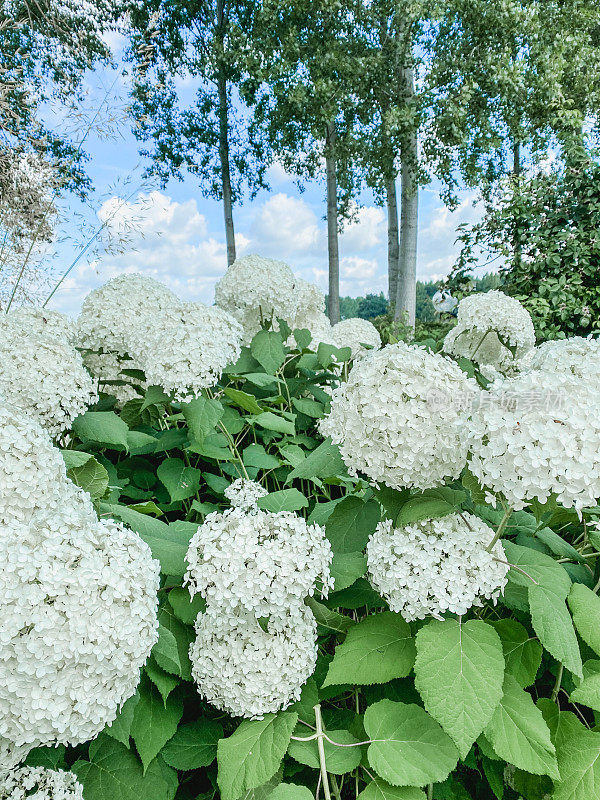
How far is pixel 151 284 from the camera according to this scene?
8.43 ft

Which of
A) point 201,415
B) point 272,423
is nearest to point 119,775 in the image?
point 201,415

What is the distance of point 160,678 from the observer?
1361mm

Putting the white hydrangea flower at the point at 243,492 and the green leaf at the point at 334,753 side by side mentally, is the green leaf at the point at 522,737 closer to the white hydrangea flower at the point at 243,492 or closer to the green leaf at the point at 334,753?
the green leaf at the point at 334,753

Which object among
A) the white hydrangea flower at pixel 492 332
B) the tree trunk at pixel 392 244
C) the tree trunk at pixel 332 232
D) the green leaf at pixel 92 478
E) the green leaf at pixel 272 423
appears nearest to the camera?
the green leaf at pixel 92 478

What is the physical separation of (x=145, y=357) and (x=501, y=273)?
7.36m

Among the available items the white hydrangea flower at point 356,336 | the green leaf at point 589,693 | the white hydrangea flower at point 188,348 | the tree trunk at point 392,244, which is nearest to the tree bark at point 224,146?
the tree trunk at point 392,244

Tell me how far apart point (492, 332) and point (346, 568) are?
2.20 meters

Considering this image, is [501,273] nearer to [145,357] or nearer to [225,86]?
[145,357]

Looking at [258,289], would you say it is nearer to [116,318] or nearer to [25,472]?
[116,318]

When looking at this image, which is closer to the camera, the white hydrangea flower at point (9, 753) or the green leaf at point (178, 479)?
the white hydrangea flower at point (9, 753)

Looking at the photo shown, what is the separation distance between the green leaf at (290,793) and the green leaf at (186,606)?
1.37 feet

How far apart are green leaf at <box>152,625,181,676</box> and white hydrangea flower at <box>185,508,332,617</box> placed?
125mm

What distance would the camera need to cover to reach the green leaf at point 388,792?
4.17ft

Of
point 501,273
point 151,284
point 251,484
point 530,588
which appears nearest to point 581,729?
point 530,588
